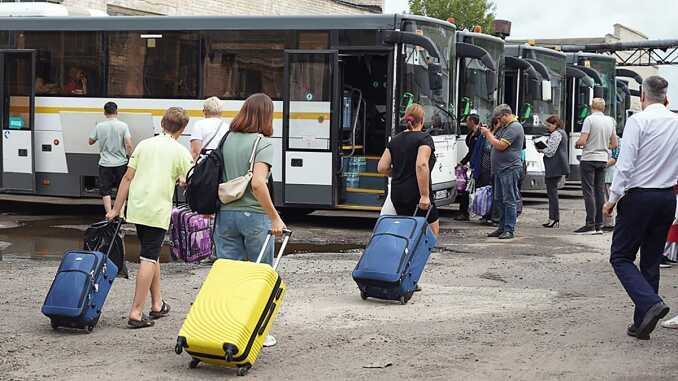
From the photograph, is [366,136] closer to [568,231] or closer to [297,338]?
[568,231]

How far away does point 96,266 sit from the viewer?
8234 mm

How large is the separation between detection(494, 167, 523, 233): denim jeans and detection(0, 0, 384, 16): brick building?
14.9 metres

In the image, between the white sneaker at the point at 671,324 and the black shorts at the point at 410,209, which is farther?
the black shorts at the point at 410,209

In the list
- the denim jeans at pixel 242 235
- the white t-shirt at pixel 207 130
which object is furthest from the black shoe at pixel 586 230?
the denim jeans at pixel 242 235

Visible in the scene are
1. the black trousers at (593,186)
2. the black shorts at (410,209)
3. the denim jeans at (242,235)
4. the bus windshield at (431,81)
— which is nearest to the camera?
the denim jeans at (242,235)

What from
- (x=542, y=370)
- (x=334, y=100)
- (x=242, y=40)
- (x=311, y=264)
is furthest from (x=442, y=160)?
(x=542, y=370)

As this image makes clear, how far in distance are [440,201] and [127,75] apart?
17.8ft

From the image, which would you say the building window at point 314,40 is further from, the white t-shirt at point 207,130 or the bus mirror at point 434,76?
the white t-shirt at point 207,130

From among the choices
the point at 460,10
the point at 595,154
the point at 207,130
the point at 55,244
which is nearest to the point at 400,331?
the point at 207,130

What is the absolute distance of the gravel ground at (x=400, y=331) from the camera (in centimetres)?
712

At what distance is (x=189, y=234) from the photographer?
37.7 feet

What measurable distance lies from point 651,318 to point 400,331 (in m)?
1.90

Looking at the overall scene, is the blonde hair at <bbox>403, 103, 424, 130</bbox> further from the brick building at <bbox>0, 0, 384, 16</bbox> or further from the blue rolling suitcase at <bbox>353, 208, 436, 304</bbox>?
the brick building at <bbox>0, 0, 384, 16</bbox>

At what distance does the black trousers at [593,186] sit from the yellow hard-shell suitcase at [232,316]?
9.32 metres
